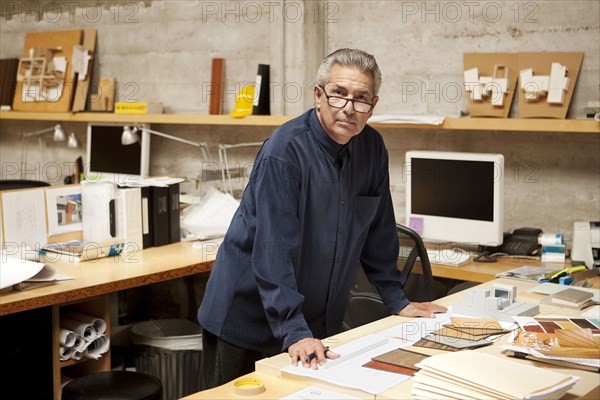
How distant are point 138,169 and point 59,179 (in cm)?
113

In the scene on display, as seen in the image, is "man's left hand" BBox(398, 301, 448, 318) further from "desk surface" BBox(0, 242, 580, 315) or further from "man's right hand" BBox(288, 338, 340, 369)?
"desk surface" BBox(0, 242, 580, 315)

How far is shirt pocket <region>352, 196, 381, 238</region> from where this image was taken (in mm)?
2459

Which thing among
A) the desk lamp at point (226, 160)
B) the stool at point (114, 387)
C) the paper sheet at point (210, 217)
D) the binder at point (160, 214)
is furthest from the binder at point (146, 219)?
the stool at point (114, 387)

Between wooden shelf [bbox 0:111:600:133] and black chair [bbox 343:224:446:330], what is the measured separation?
3.75ft

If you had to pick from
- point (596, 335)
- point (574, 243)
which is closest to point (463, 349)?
point (596, 335)

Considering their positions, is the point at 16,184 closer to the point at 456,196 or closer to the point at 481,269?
the point at 456,196

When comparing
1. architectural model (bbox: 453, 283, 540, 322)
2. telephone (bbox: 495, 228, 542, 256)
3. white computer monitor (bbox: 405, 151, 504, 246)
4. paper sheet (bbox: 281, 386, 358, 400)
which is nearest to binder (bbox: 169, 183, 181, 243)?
white computer monitor (bbox: 405, 151, 504, 246)

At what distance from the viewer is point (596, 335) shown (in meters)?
2.21

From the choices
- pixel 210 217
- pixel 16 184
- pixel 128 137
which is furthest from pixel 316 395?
pixel 128 137

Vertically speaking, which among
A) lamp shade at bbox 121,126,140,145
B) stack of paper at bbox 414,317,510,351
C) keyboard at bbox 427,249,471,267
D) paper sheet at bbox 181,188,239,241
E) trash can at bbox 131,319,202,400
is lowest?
trash can at bbox 131,319,202,400

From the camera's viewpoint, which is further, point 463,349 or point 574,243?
point 574,243

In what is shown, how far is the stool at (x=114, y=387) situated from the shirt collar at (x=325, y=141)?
1.29 m

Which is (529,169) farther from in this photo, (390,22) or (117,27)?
(117,27)

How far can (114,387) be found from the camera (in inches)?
119
